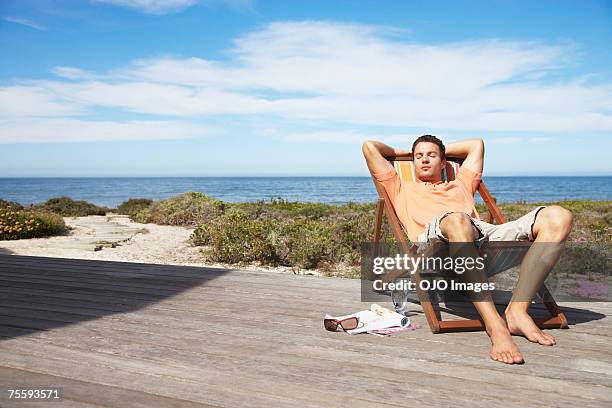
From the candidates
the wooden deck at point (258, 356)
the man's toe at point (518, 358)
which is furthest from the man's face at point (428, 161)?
the man's toe at point (518, 358)

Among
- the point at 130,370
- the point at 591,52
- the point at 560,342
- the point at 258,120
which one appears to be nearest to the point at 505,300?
the point at 560,342

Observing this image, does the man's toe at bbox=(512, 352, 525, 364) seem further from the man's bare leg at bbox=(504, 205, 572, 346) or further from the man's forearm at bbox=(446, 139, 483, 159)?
the man's forearm at bbox=(446, 139, 483, 159)

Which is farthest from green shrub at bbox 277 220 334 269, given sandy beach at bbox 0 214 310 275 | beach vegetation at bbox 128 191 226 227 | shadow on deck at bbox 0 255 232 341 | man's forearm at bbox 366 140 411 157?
beach vegetation at bbox 128 191 226 227

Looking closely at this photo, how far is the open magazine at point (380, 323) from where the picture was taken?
246cm

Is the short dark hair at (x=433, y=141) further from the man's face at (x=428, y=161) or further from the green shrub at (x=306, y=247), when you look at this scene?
the green shrub at (x=306, y=247)

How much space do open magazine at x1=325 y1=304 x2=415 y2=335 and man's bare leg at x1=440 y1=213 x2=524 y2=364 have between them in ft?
1.20

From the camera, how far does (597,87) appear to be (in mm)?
Answer: 23344

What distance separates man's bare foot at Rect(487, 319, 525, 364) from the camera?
2.01 m

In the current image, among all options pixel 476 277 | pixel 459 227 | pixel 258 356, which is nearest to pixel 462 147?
pixel 459 227

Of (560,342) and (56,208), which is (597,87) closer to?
(56,208)

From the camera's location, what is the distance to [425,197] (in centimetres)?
323

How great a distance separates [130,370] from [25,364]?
0.42m

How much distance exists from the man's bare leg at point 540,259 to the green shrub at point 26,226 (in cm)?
893

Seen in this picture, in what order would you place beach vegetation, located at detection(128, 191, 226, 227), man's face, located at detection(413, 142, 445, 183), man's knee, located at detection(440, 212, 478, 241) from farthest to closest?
beach vegetation, located at detection(128, 191, 226, 227) < man's face, located at detection(413, 142, 445, 183) < man's knee, located at detection(440, 212, 478, 241)
